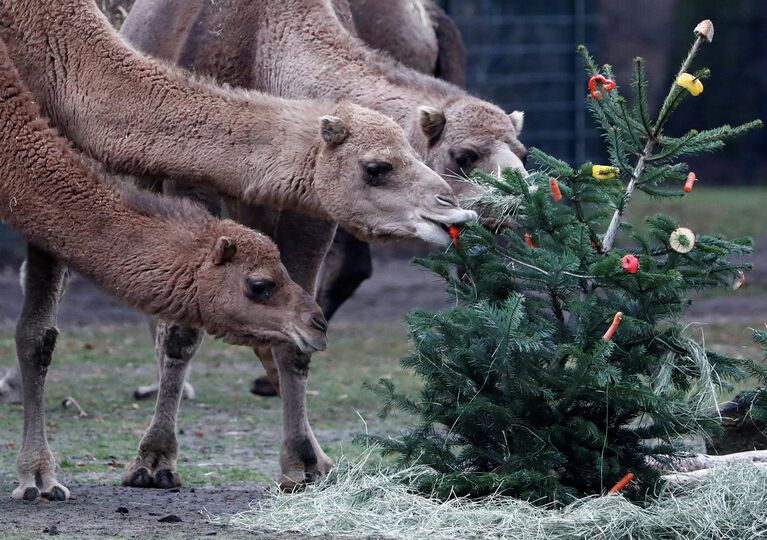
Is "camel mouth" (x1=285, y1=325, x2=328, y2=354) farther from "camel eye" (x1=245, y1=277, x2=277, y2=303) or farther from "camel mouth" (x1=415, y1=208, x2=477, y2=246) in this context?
"camel mouth" (x1=415, y1=208, x2=477, y2=246)

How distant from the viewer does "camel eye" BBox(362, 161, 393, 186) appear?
5.64 meters

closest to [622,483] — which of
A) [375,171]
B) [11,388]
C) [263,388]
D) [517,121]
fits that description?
[375,171]

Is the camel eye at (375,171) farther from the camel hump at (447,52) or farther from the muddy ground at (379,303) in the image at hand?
the muddy ground at (379,303)

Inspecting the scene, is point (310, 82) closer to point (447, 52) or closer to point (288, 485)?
point (288, 485)

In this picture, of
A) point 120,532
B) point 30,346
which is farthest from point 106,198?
point 120,532

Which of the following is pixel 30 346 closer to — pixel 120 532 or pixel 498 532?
pixel 120 532

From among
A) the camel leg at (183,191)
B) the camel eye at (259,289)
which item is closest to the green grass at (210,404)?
the camel leg at (183,191)

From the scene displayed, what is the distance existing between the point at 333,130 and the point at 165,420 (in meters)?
1.60

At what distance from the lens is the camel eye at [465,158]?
20.9ft

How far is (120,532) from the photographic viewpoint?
4.99m

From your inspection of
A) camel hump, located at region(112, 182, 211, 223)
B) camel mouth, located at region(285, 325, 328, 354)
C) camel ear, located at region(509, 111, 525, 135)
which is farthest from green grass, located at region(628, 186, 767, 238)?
camel mouth, located at region(285, 325, 328, 354)

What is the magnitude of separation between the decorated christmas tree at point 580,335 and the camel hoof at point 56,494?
150cm

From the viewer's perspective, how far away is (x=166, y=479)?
6227 mm

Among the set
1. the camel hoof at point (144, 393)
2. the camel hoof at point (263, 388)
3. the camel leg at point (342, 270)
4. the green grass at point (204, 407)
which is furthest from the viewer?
the camel leg at point (342, 270)
